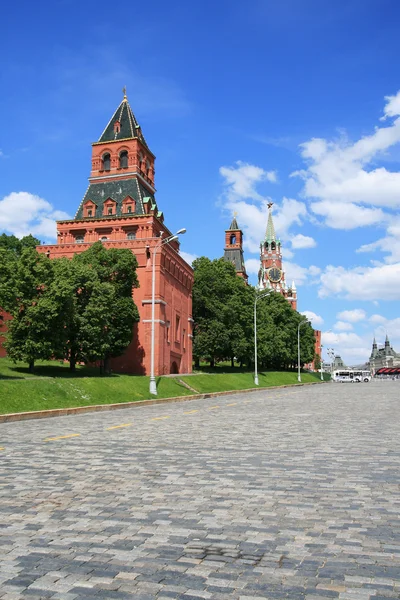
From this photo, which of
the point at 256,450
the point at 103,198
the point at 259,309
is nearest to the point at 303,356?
the point at 259,309

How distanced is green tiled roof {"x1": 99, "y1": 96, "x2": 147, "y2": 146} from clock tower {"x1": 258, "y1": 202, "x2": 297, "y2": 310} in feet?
334

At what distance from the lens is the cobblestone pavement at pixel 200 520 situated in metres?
4.14

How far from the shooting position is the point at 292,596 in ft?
12.8

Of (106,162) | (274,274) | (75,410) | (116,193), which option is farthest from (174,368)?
(274,274)

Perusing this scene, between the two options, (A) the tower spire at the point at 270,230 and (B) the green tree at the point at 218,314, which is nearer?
(B) the green tree at the point at 218,314

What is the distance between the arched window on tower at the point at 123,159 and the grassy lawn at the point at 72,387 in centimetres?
2659

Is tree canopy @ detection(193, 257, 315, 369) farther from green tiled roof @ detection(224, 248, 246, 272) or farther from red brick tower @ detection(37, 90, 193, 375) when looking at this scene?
green tiled roof @ detection(224, 248, 246, 272)

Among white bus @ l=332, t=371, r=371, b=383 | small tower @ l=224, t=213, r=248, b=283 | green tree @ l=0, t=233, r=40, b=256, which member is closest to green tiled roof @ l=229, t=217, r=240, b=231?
small tower @ l=224, t=213, r=248, b=283

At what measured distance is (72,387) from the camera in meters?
26.3

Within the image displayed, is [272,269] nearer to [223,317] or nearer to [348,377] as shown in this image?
[348,377]

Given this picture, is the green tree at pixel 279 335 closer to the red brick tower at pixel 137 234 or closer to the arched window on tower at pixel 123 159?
the red brick tower at pixel 137 234

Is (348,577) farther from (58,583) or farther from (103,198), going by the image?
(103,198)

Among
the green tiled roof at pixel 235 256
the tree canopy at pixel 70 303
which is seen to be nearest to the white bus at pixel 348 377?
the green tiled roof at pixel 235 256

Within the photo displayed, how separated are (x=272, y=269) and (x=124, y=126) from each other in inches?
4202
